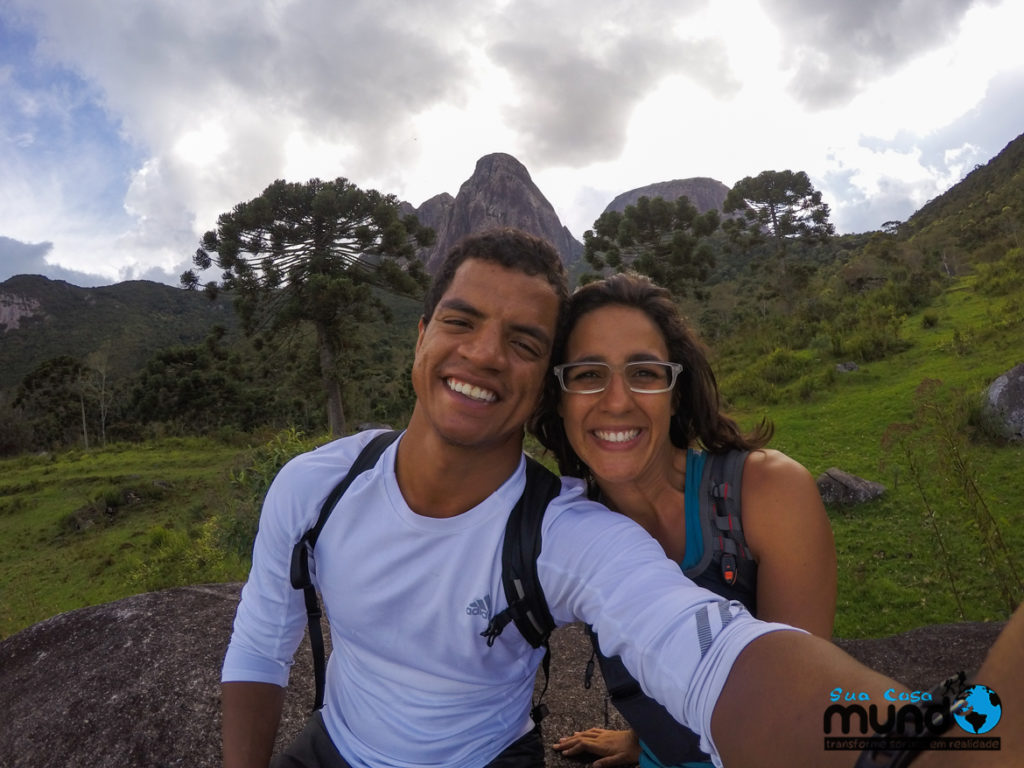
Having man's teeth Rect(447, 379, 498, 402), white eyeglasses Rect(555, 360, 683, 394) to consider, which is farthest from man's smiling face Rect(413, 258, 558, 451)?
white eyeglasses Rect(555, 360, 683, 394)

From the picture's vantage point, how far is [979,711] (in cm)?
57

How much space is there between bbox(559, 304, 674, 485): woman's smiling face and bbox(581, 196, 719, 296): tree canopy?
51.0 ft

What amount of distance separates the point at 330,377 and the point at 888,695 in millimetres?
14145

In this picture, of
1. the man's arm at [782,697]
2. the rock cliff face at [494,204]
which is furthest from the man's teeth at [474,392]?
the rock cliff face at [494,204]

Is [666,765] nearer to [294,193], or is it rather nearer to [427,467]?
[427,467]

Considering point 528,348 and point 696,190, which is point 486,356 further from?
point 696,190

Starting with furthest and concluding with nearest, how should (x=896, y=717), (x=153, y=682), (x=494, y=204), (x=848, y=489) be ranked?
(x=494, y=204)
(x=848, y=489)
(x=153, y=682)
(x=896, y=717)

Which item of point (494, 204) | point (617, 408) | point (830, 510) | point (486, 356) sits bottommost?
point (830, 510)

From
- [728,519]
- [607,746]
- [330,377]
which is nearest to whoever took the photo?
[728,519]

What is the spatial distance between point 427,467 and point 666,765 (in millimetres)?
993

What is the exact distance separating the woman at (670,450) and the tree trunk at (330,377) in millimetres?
12884

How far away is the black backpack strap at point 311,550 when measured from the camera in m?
1.47

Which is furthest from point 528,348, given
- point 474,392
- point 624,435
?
point 624,435

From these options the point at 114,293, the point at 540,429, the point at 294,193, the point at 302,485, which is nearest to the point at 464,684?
the point at 302,485
